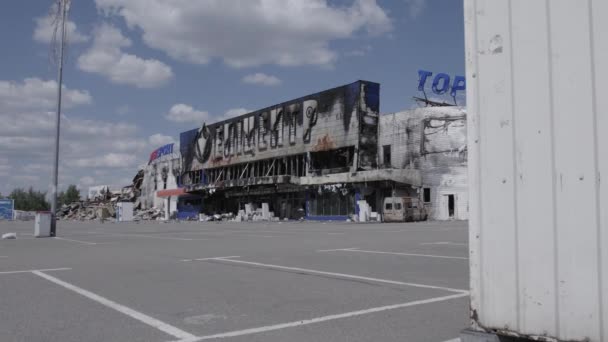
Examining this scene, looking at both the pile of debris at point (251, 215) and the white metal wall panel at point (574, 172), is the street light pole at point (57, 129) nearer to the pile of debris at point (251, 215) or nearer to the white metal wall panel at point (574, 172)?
the white metal wall panel at point (574, 172)

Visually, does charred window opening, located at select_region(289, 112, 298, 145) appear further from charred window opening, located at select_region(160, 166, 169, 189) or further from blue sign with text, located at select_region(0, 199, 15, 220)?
blue sign with text, located at select_region(0, 199, 15, 220)

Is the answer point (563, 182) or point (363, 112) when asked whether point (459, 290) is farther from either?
point (363, 112)

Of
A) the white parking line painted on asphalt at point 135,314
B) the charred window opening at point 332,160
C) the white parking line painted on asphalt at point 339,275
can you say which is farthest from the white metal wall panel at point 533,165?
the charred window opening at point 332,160

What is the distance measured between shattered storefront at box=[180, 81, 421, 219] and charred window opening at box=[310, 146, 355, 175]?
4.1 inches

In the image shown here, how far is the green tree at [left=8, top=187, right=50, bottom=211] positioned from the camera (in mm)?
142950

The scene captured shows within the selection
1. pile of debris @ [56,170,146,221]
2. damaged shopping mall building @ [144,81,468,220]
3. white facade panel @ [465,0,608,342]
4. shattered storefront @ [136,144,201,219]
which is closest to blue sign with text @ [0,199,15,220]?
pile of debris @ [56,170,146,221]

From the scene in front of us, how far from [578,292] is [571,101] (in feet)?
3.56

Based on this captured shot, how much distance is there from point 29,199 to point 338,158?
4489 inches

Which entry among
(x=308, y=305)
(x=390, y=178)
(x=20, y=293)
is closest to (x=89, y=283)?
(x=20, y=293)

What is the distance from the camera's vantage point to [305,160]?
62.0 m

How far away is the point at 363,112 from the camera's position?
54.7 metres

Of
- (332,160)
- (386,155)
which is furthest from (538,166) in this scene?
(332,160)

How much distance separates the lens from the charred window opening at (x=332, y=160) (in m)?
56.5

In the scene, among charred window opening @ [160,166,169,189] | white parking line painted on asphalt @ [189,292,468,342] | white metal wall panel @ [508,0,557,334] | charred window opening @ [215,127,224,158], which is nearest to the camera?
white metal wall panel @ [508,0,557,334]
